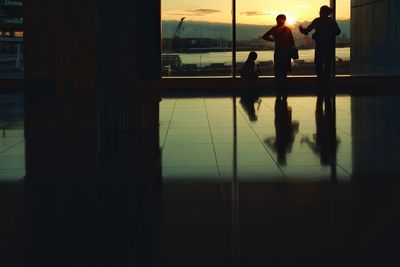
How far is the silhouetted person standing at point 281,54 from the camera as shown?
19.8 meters

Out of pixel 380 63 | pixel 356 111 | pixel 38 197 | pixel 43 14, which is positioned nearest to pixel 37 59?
pixel 43 14

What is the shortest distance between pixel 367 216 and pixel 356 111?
9.81 meters

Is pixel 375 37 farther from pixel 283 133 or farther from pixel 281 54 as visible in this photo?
pixel 283 133

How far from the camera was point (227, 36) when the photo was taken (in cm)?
2469

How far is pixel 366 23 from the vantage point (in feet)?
87.0

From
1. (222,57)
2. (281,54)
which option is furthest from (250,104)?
(222,57)

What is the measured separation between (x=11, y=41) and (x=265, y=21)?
7.55 meters

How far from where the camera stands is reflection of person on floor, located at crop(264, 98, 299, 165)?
32.7 feet

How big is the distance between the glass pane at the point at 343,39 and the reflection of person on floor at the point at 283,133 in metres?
8.69

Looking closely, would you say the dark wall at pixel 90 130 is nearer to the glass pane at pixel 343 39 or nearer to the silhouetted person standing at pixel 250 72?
→ the silhouetted person standing at pixel 250 72

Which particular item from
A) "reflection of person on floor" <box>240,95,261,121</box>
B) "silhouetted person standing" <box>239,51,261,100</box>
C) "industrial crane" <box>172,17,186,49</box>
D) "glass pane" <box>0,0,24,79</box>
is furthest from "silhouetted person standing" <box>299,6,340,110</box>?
"glass pane" <box>0,0,24,79</box>

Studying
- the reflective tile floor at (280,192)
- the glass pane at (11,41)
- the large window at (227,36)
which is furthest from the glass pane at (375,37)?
the reflective tile floor at (280,192)

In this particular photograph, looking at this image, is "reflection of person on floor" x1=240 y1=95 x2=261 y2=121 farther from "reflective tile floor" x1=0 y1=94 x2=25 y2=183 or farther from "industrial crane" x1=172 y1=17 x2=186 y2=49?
"industrial crane" x1=172 y1=17 x2=186 y2=49

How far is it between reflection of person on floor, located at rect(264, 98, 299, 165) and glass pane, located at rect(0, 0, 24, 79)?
30.9 ft
